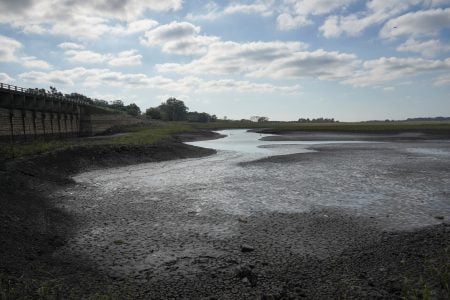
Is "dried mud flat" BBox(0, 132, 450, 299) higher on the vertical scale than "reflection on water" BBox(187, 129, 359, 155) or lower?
higher

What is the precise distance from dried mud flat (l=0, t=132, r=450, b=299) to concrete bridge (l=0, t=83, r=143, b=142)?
39494 millimetres

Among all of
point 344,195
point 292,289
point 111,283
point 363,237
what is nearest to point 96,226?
point 111,283

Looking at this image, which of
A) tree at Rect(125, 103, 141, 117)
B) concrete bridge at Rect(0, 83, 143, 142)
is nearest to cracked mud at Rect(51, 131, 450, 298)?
concrete bridge at Rect(0, 83, 143, 142)

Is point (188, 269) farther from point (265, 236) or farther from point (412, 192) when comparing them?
point (412, 192)

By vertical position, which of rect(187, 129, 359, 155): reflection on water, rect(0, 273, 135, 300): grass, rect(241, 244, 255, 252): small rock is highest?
rect(0, 273, 135, 300): grass

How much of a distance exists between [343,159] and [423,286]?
3037 cm

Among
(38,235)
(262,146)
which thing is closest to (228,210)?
(38,235)

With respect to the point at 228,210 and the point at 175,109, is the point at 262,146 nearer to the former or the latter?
the point at 228,210

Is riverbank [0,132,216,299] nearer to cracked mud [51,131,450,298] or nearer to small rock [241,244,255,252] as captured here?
cracked mud [51,131,450,298]

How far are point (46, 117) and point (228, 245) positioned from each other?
223 ft

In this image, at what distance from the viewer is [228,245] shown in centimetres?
1183

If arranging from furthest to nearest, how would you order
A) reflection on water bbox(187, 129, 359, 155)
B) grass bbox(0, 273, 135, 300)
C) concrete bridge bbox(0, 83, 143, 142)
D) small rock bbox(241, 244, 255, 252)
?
concrete bridge bbox(0, 83, 143, 142) → reflection on water bbox(187, 129, 359, 155) → small rock bbox(241, 244, 255, 252) → grass bbox(0, 273, 135, 300)

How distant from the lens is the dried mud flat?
28.3ft

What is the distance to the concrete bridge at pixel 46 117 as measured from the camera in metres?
54.2
